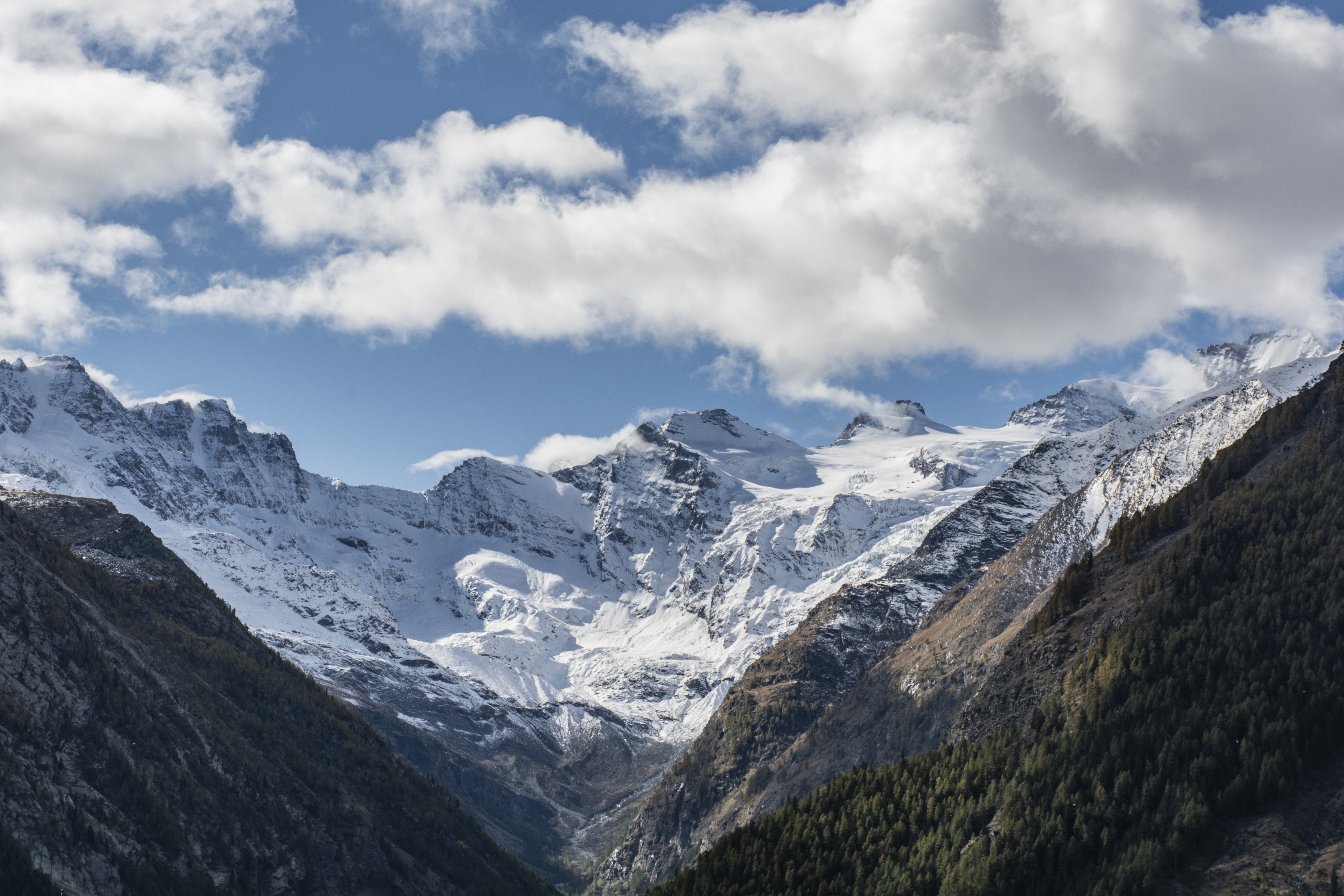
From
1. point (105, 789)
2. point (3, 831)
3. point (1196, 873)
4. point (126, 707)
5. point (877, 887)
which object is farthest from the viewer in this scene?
point (126, 707)

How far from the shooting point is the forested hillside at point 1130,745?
14825 cm

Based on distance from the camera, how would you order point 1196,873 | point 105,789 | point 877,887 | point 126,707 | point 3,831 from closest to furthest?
point 1196,873, point 3,831, point 877,887, point 105,789, point 126,707

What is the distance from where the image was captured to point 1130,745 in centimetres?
16175

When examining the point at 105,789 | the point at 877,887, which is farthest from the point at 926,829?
the point at 105,789

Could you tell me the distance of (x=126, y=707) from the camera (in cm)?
19588

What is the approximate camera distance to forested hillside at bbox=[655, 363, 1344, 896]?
148250mm

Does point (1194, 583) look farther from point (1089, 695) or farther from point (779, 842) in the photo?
point (779, 842)

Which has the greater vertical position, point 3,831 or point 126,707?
point 126,707

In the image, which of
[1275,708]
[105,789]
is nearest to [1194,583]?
[1275,708]

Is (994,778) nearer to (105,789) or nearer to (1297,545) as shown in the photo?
(1297,545)

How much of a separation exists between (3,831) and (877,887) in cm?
12650

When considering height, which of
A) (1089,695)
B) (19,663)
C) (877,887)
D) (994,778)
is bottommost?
(877,887)

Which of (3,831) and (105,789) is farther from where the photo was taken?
(105,789)

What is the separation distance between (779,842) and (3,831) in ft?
389
